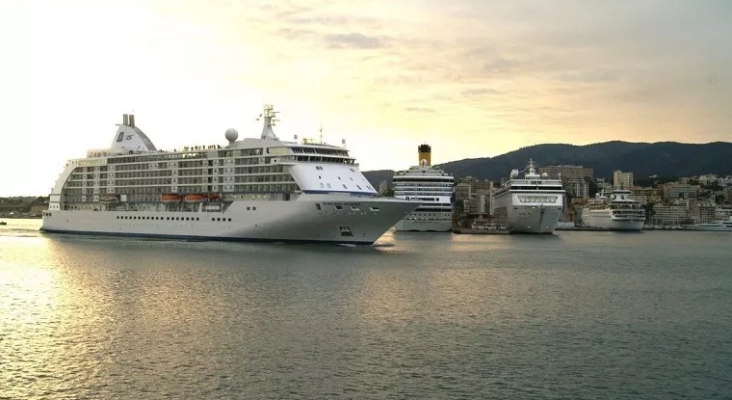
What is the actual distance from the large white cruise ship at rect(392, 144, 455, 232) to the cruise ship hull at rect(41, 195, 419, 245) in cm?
5880

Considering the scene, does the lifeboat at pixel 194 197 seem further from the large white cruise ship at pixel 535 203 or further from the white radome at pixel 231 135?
the large white cruise ship at pixel 535 203

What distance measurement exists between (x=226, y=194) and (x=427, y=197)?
61966mm

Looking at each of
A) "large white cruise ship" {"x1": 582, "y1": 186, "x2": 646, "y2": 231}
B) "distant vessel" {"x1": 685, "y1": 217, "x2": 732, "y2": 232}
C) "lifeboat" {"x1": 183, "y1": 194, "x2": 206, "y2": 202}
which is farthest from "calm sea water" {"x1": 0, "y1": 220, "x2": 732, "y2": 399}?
"distant vessel" {"x1": 685, "y1": 217, "x2": 732, "y2": 232}

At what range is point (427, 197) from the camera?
116625 mm

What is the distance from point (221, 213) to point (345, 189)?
1195 centimetres

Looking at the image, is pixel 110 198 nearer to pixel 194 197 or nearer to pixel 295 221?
pixel 194 197

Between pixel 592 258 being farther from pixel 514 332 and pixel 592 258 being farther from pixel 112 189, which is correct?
pixel 112 189

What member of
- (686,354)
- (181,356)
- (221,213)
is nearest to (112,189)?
(221,213)

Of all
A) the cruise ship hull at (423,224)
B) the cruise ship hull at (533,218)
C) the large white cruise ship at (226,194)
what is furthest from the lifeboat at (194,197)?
the cruise ship hull at (423,224)

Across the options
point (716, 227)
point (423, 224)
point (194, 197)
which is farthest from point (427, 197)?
point (716, 227)

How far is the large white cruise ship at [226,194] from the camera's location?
51.1m

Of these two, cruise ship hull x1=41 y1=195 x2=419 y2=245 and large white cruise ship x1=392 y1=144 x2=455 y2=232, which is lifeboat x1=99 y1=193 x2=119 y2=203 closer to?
cruise ship hull x1=41 y1=195 x2=419 y2=245

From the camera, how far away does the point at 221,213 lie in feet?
189

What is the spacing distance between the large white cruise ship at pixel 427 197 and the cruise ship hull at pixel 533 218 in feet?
36.9
